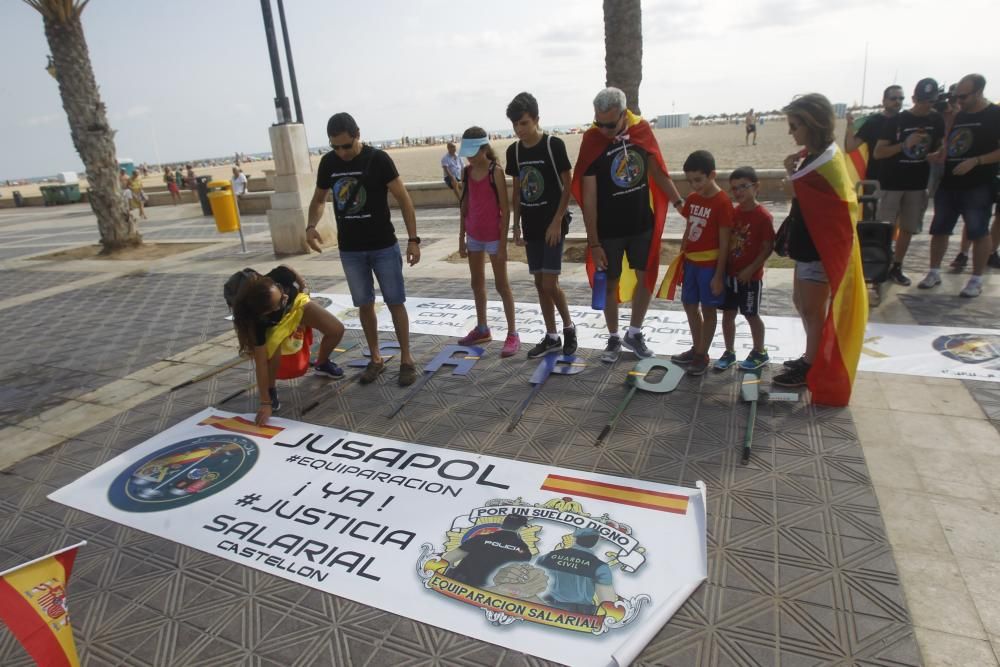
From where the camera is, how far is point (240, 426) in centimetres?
407

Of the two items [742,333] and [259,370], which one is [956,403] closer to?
[742,333]

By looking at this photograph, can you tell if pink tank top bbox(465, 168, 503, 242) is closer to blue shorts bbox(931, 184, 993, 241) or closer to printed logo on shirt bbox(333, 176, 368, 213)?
printed logo on shirt bbox(333, 176, 368, 213)

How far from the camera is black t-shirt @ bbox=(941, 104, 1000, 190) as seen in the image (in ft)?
17.0

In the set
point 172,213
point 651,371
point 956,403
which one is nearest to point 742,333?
point 651,371

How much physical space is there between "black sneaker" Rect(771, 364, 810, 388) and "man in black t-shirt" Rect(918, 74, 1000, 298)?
2747 mm

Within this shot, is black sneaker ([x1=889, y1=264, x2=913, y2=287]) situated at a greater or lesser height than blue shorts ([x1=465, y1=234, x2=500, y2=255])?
lesser

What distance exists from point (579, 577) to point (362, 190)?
307cm

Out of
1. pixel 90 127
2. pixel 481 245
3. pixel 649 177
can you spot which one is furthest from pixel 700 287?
pixel 90 127

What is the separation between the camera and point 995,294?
17.6 ft

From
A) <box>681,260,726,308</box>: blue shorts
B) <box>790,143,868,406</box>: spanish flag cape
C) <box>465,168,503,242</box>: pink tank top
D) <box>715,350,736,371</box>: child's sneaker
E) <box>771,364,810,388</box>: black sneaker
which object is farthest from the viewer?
<box>465,168,503,242</box>: pink tank top

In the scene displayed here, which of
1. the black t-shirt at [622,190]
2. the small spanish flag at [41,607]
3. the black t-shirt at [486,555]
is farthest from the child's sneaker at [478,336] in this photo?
the small spanish flag at [41,607]

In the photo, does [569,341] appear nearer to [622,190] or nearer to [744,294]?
[622,190]

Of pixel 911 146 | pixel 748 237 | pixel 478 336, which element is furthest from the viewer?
pixel 911 146

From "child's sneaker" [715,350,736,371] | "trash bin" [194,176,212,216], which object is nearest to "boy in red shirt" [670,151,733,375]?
"child's sneaker" [715,350,736,371]
